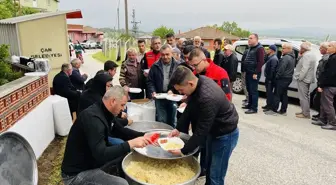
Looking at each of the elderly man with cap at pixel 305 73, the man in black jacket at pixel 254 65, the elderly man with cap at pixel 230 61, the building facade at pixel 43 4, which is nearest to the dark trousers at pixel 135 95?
the elderly man with cap at pixel 230 61

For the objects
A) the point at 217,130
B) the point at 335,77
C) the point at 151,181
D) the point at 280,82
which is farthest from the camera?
the point at 280,82

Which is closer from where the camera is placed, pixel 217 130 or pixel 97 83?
pixel 217 130

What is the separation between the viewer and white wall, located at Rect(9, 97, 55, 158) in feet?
12.6

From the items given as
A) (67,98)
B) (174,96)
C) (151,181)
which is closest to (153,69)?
(174,96)

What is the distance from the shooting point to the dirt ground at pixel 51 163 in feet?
12.5

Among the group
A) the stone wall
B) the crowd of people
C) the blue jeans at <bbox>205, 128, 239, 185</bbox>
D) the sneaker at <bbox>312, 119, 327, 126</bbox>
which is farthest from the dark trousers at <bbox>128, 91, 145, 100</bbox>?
the sneaker at <bbox>312, 119, 327, 126</bbox>

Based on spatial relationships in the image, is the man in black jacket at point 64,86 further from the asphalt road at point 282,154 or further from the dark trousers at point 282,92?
the dark trousers at point 282,92

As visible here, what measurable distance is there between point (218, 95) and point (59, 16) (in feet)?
20.8

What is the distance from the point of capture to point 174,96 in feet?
14.9

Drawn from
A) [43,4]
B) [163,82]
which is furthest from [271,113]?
[43,4]

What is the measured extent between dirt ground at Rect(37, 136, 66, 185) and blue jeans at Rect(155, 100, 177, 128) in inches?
71.7

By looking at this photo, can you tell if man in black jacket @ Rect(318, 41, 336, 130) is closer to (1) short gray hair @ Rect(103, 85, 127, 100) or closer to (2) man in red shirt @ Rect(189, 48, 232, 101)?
(2) man in red shirt @ Rect(189, 48, 232, 101)

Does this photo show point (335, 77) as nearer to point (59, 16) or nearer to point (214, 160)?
point (214, 160)

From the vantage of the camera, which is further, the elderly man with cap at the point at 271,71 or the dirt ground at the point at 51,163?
the elderly man with cap at the point at 271,71
